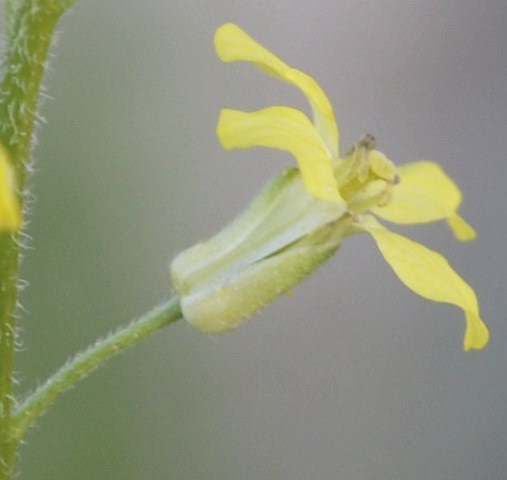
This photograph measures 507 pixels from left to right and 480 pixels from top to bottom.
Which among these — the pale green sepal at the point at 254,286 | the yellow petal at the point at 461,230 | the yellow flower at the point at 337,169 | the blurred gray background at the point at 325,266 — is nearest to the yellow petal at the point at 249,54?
the yellow flower at the point at 337,169

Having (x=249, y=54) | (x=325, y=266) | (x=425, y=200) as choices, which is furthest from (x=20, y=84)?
(x=325, y=266)

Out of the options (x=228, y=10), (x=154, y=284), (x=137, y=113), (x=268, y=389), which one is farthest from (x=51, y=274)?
(x=228, y=10)

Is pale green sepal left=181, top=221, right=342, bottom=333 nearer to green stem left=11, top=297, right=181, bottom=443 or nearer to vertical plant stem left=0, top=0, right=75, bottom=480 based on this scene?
green stem left=11, top=297, right=181, bottom=443

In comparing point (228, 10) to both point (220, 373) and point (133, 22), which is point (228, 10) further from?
point (220, 373)

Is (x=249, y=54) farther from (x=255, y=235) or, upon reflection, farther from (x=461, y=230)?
(x=461, y=230)

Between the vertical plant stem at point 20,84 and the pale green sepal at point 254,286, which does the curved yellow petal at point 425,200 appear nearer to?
the pale green sepal at point 254,286

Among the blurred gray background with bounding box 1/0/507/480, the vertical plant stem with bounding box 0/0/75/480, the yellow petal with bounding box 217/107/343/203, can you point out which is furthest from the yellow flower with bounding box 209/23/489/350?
the blurred gray background with bounding box 1/0/507/480

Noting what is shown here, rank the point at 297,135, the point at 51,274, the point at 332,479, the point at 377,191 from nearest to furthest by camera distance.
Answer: the point at 297,135, the point at 377,191, the point at 51,274, the point at 332,479
